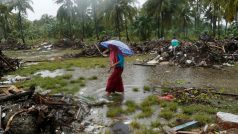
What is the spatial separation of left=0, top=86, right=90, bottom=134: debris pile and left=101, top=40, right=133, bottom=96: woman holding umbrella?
6.12ft

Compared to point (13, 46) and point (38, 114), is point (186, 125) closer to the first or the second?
point (38, 114)

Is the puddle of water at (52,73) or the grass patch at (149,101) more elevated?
the puddle of water at (52,73)

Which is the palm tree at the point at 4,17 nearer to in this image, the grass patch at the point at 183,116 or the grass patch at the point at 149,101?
the grass patch at the point at 149,101

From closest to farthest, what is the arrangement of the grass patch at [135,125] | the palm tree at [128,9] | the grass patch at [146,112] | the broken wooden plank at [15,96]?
the grass patch at [135,125], the broken wooden plank at [15,96], the grass patch at [146,112], the palm tree at [128,9]

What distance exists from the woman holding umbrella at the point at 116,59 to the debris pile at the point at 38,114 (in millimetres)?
1865

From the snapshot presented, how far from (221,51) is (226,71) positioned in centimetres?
349

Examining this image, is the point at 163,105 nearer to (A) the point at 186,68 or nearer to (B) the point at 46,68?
(A) the point at 186,68

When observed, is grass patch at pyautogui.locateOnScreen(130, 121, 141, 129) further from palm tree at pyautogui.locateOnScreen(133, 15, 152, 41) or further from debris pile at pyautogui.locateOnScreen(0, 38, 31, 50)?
palm tree at pyautogui.locateOnScreen(133, 15, 152, 41)

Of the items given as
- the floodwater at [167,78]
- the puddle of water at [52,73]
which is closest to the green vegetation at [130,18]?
the floodwater at [167,78]

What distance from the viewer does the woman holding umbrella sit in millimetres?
9531

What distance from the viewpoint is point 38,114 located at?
6.25 meters

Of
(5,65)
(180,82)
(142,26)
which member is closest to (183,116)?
(180,82)

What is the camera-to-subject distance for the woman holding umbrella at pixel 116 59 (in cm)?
953

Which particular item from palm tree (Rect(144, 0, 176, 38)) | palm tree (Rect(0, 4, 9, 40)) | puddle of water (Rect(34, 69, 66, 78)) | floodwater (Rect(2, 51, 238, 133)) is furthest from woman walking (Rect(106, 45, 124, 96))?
palm tree (Rect(0, 4, 9, 40))
